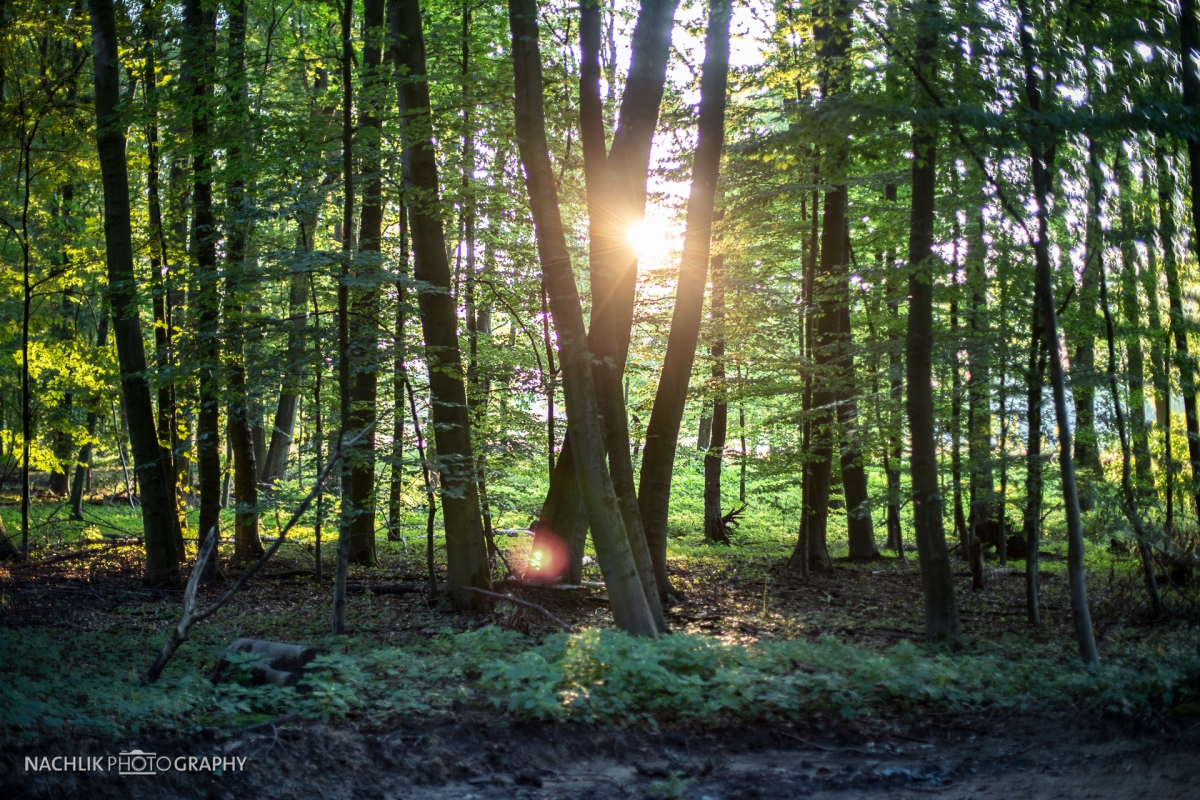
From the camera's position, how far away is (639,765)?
4.44 metres

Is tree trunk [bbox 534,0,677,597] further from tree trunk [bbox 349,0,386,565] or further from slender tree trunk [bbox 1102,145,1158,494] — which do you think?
slender tree trunk [bbox 1102,145,1158,494]

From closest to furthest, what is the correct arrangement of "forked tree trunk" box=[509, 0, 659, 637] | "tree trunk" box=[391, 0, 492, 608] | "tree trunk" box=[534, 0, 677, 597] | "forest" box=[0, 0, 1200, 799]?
1. "forest" box=[0, 0, 1200, 799]
2. "forked tree trunk" box=[509, 0, 659, 637]
3. "tree trunk" box=[534, 0, 677, 597]
4. "tree trunk" box=[391, 0, 492, 608]

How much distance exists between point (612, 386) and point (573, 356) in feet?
4.90

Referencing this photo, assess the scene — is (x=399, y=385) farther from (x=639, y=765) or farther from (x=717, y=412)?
(x=717, y=412)

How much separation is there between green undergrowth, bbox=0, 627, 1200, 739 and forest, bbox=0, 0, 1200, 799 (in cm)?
4

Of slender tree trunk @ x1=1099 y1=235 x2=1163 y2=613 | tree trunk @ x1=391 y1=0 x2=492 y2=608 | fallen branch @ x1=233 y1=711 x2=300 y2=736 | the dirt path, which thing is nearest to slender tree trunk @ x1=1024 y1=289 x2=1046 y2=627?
slender tree trunk @ x1=1099 y1=235 x2=1163 y2=613

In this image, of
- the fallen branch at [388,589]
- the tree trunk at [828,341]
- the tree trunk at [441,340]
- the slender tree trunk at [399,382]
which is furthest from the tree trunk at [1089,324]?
the fallen branch at [388,589]

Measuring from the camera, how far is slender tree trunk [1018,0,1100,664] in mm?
6504

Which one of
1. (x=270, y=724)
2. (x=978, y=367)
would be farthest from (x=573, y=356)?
(x=978, y=367)

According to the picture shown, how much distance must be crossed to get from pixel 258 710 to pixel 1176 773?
513 centimetres

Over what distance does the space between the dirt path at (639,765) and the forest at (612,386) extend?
0.03 metres

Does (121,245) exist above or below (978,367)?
above

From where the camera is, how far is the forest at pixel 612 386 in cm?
486

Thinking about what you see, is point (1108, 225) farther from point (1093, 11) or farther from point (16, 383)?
Answer: point (16, 383)
